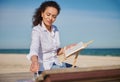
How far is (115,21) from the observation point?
3148 mm

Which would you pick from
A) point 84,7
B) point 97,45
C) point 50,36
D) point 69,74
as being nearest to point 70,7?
point 84,7

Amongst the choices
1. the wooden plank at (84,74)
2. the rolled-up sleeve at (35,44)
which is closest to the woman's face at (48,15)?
the rolled-up sleeve at (35,44)

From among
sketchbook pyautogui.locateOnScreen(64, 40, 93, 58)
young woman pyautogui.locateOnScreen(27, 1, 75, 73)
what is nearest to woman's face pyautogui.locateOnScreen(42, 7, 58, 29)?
young woman pyautogui.locateOnScreen(27, 1, 75, 73)

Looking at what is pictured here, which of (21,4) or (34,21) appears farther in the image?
(21,4)

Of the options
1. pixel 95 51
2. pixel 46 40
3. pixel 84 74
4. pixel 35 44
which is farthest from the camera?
pixel 95 51

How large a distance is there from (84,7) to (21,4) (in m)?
0.66

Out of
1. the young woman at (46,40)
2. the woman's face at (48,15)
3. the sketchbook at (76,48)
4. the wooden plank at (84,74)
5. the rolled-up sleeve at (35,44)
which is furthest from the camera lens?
the woman's face at (48,15)

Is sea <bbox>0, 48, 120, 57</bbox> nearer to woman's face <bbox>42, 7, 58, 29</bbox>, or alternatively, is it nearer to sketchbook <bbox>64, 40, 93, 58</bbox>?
woman's face <bbox>42, 7, 58, 29</bbox>

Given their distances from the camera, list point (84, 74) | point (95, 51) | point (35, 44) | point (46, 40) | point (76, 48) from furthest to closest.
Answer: point (95, 51) → point (46, 40) → point (35, 44) → point (76, 48) → point (84, 74)

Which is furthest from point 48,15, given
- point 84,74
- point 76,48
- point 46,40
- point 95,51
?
point 84,74

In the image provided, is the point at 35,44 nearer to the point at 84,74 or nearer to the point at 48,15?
the point at 48,15

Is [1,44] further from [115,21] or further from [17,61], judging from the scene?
[115,21]

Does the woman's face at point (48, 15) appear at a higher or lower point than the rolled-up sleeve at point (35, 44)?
higher

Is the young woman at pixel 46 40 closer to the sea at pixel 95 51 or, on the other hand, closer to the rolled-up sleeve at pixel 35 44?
the rolled-up sleeve at pixel 35 44
